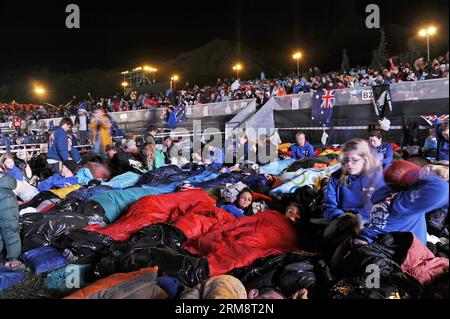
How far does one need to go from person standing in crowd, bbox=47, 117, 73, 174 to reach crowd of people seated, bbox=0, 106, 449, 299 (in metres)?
0.91

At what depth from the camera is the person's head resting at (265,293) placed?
2.61 meters

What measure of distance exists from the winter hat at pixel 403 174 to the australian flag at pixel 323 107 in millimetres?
8436

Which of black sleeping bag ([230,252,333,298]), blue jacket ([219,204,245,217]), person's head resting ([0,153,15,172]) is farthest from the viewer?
person's head resting ([0,153,15,172])

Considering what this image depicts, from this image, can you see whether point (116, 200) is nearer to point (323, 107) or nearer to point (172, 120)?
point (323, 107)

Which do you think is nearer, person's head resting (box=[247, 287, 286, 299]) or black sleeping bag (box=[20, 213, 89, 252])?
person's head resting (box=[247, 287, 286, 299])

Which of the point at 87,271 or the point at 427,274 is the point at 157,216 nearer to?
the point at 87,271

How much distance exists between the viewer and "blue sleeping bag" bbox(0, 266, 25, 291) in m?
3.54

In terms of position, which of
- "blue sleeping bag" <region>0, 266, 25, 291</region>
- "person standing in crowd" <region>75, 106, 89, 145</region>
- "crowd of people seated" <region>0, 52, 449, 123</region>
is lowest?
"blue sleeping bag" <region>0, 266, 25, 291</region>

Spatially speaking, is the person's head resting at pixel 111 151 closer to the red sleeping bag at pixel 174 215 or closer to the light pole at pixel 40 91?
the red sleeping bag at pixel 174 215

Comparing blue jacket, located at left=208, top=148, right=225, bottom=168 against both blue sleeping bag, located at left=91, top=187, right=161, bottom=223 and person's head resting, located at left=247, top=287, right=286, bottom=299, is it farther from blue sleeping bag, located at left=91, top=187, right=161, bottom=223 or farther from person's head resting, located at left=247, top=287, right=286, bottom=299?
person's head resting, located at left=247, top=287, right=286, bottom=299

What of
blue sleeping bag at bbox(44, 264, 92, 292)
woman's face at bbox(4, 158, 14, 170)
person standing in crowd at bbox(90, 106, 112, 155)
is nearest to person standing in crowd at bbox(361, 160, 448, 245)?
blue sleeping bag at bbox(44, 264, 92, 292)

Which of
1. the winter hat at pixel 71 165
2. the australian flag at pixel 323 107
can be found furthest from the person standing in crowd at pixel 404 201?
the australian flag at pixel 323 107

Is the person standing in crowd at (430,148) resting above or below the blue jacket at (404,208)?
above
